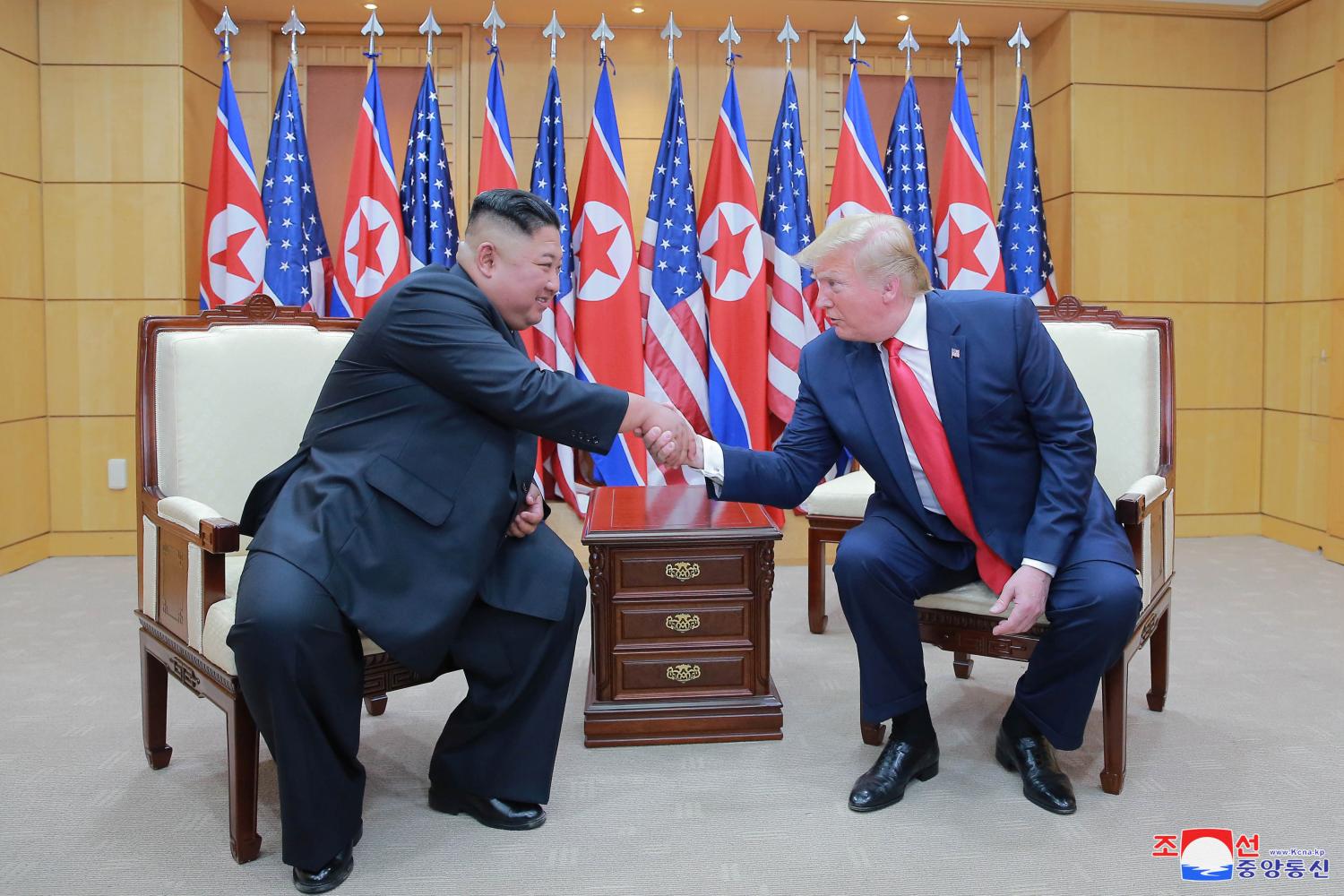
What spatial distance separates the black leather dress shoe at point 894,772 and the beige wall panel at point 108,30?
4.55m

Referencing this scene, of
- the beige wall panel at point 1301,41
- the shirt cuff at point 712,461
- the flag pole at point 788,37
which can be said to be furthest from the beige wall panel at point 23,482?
the beige wall panel at point 1301,41

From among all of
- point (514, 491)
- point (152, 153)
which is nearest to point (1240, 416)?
point (514, 491)

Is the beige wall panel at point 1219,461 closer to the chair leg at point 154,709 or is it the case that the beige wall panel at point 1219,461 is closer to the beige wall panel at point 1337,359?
the beige wall panel at point 1337,359

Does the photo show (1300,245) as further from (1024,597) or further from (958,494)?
(1024,597)

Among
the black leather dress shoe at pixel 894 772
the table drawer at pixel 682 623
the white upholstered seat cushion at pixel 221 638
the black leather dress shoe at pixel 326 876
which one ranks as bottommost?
the black leather dress shoe at pixel 326 876

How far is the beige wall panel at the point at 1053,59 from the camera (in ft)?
→ 17.2

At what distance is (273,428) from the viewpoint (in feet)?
8.64

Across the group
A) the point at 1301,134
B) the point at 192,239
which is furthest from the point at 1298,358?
the point at 192,239

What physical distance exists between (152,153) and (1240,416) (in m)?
5.60

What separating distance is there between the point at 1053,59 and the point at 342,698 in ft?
16.2

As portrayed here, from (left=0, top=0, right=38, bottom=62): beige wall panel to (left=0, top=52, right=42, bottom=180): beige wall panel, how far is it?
4cm

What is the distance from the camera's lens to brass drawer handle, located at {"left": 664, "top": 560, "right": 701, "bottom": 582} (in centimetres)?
273

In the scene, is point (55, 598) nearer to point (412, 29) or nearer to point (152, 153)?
point (152, 153)

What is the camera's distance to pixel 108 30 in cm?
490
